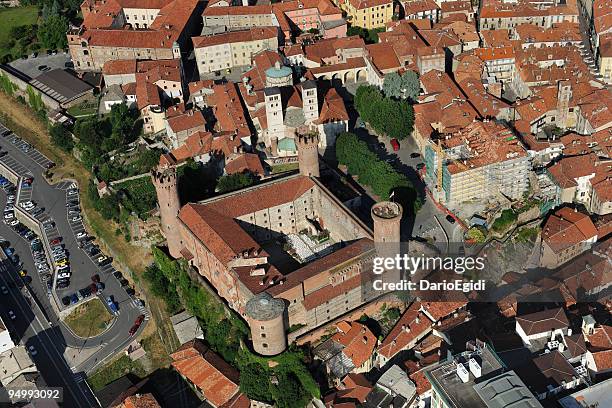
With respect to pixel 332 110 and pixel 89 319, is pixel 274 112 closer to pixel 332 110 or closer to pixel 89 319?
pixel 332 110

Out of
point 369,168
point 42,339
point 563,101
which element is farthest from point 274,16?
point 42,339

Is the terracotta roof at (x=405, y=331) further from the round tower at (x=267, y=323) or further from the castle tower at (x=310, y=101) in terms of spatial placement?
the castle tower at (x=310, y=101)

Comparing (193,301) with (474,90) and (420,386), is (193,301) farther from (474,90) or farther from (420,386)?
(474,90)

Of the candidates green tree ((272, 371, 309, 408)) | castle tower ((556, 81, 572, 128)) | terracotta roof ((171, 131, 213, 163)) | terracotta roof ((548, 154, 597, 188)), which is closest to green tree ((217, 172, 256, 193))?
terracotta roof ((171, 131, 213, 163))

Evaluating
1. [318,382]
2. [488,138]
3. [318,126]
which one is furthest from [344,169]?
[318,382]

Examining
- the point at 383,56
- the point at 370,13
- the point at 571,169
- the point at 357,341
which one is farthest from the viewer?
the point at 370,13

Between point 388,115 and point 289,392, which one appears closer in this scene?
point 289,392

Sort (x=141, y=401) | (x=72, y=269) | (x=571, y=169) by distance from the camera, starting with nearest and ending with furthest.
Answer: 1. (x=141, y=401)
2. (x=571, y=169)
3. (x=72, y=269)
